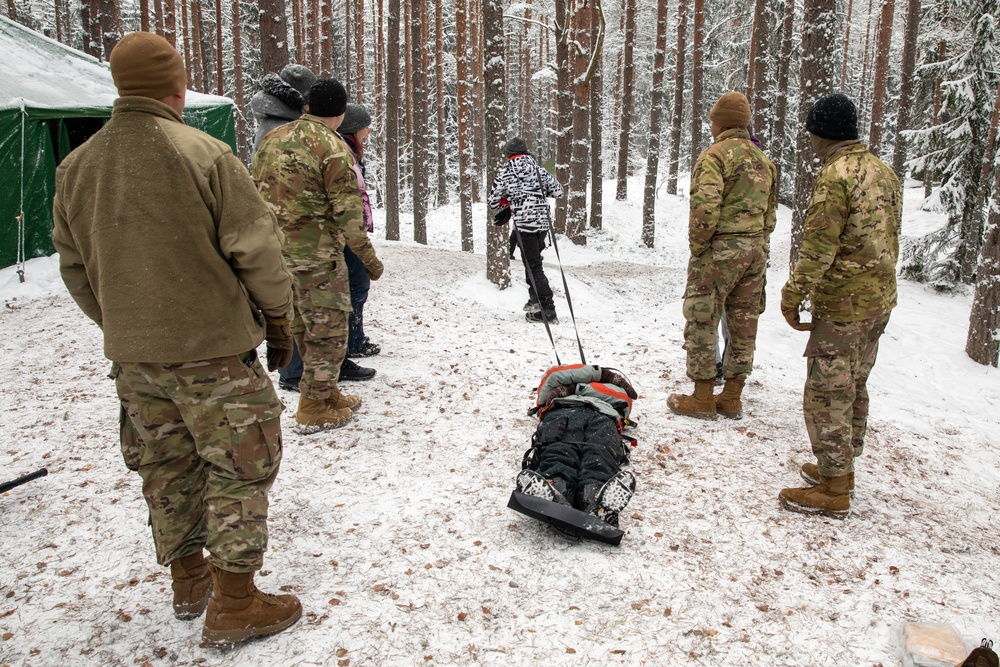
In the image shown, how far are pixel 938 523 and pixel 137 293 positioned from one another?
14.9 ft

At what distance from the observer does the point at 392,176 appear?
57.6ft

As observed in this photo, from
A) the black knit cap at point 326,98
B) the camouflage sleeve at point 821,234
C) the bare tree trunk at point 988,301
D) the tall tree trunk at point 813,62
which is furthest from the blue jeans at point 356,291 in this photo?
the bare tree trunk at point 988,301

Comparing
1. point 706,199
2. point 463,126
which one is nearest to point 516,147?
point 706,199

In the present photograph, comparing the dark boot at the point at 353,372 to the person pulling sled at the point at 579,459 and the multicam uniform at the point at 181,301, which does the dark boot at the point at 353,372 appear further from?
the multicam uniform at the point at 181,301

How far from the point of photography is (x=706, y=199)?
472 cm

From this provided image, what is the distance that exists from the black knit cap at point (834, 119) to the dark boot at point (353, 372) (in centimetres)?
407

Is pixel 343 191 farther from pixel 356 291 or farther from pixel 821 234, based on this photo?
pixel 821 234

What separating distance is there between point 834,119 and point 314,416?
4057mm

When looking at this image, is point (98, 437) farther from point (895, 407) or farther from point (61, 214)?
point (895, 407)

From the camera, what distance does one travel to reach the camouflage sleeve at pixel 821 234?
3586mm

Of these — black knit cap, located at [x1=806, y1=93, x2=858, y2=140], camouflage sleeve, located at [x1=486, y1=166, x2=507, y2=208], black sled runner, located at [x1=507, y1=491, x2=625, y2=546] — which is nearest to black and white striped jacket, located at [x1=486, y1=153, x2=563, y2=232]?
camouflage sleeve, located at [x1=486, y1=166, x2=507, y2=208]

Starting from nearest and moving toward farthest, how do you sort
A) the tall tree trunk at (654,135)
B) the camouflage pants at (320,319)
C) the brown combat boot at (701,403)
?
1. the camouflage pants at (320,319)
2. the brown combat boot at (701,403)
3. the tall tree trunk at (654,135)

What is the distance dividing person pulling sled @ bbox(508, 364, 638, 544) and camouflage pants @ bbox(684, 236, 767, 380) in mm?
916

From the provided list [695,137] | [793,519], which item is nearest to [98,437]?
[793,519]
